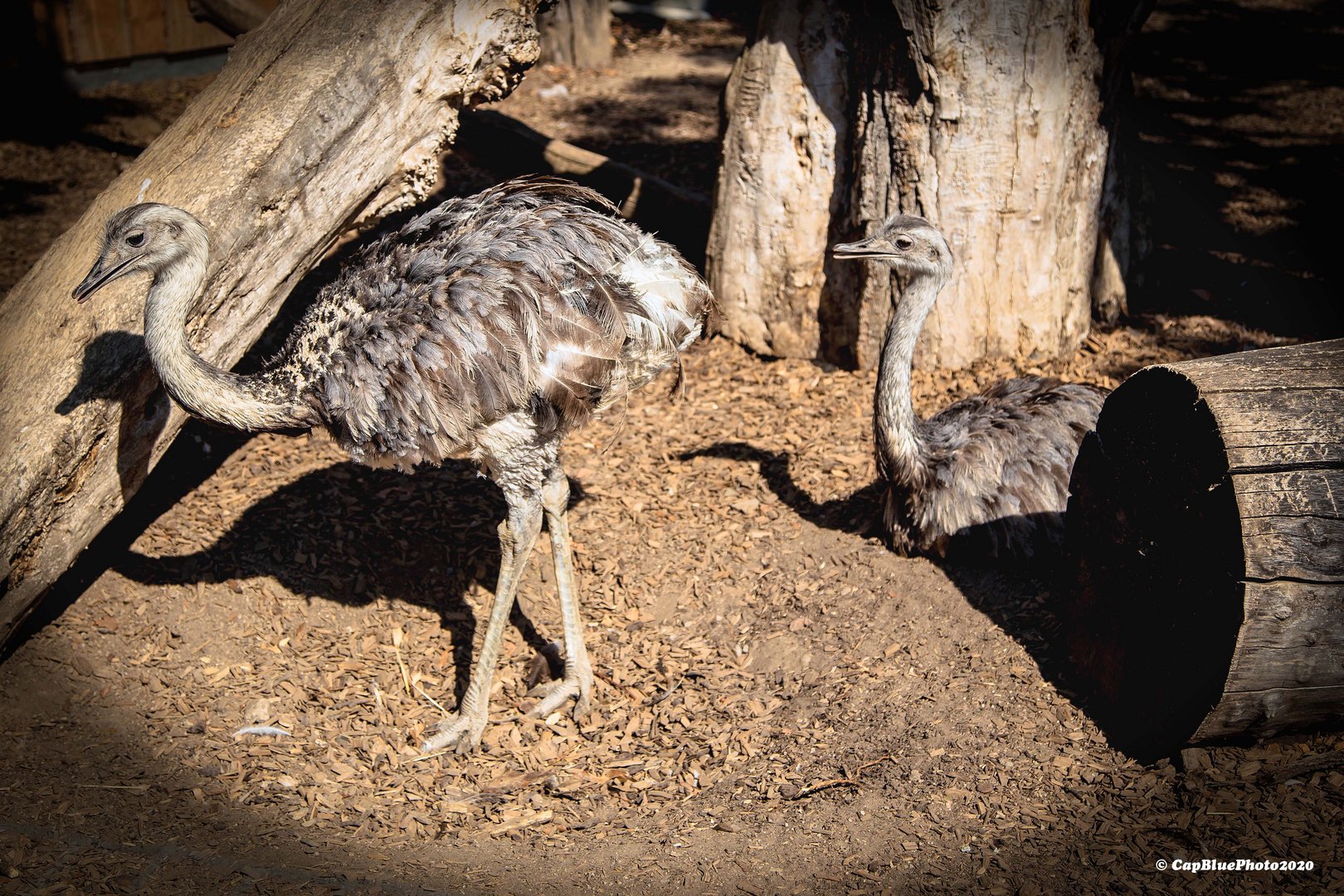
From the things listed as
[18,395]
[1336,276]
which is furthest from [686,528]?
[1336,276]

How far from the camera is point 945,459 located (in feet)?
15.8

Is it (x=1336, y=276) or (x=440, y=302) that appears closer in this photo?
(x=440, y=302)

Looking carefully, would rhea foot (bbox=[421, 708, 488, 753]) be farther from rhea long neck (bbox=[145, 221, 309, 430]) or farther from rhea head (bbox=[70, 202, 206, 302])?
rhea head (bbox=[70, 202, 206, 302])

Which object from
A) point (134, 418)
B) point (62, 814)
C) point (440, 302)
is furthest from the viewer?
point (134, 418)

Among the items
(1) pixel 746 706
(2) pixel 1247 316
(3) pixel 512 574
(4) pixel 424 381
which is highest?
(4) pixel 424 381

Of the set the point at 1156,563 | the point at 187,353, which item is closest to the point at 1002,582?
the point at 1156,563

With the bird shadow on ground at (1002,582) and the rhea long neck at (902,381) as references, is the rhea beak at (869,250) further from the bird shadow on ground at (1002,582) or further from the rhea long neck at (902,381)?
the bird shadow on ground at (1002,582)

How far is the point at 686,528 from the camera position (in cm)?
548

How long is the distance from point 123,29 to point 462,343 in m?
10.1

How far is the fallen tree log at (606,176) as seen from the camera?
761 cm

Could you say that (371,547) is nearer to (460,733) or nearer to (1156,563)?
(460,733)

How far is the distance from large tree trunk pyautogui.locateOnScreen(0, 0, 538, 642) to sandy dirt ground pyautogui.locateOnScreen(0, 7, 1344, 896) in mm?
820

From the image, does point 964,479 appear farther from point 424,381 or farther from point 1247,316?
point 1247,316

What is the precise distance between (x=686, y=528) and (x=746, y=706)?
1359 millimetres
